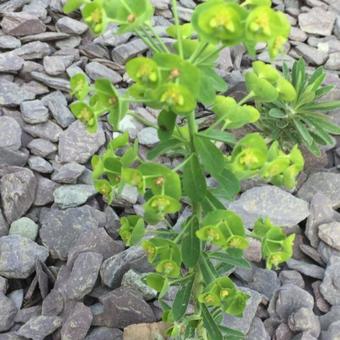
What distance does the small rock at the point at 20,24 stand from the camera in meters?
2.98

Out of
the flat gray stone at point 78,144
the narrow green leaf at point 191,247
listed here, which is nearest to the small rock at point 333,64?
the flat gray stone at point 78,144

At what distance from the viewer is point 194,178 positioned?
1.34m

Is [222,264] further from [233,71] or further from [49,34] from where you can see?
[49,34]

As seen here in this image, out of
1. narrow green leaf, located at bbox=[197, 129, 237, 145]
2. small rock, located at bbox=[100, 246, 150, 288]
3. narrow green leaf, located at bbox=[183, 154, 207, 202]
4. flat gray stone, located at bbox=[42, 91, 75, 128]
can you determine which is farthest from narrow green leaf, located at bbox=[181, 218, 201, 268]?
flat gray stone, located at bbox=[42, 91, 75, 128]

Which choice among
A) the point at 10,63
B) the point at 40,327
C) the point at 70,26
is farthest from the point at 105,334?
the point at 70,26

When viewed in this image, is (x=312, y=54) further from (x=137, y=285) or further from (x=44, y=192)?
(x=137, y=285)

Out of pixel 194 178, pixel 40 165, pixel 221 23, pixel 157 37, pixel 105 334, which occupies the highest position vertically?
→ pixel 221 23

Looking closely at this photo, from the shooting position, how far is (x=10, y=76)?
9.20 ft

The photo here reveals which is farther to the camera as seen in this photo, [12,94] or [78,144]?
A: [12,94]

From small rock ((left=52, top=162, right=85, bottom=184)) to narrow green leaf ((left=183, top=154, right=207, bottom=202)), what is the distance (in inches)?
44.2

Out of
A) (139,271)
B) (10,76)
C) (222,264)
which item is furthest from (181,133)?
(10,76)

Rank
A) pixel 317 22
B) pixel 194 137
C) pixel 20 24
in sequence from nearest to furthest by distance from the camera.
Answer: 1. pixel 194 137
2. pixel 20 24
3. pixel 317 22

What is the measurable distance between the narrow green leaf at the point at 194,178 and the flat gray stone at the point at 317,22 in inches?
90.0

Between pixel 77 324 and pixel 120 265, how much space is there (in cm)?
25
